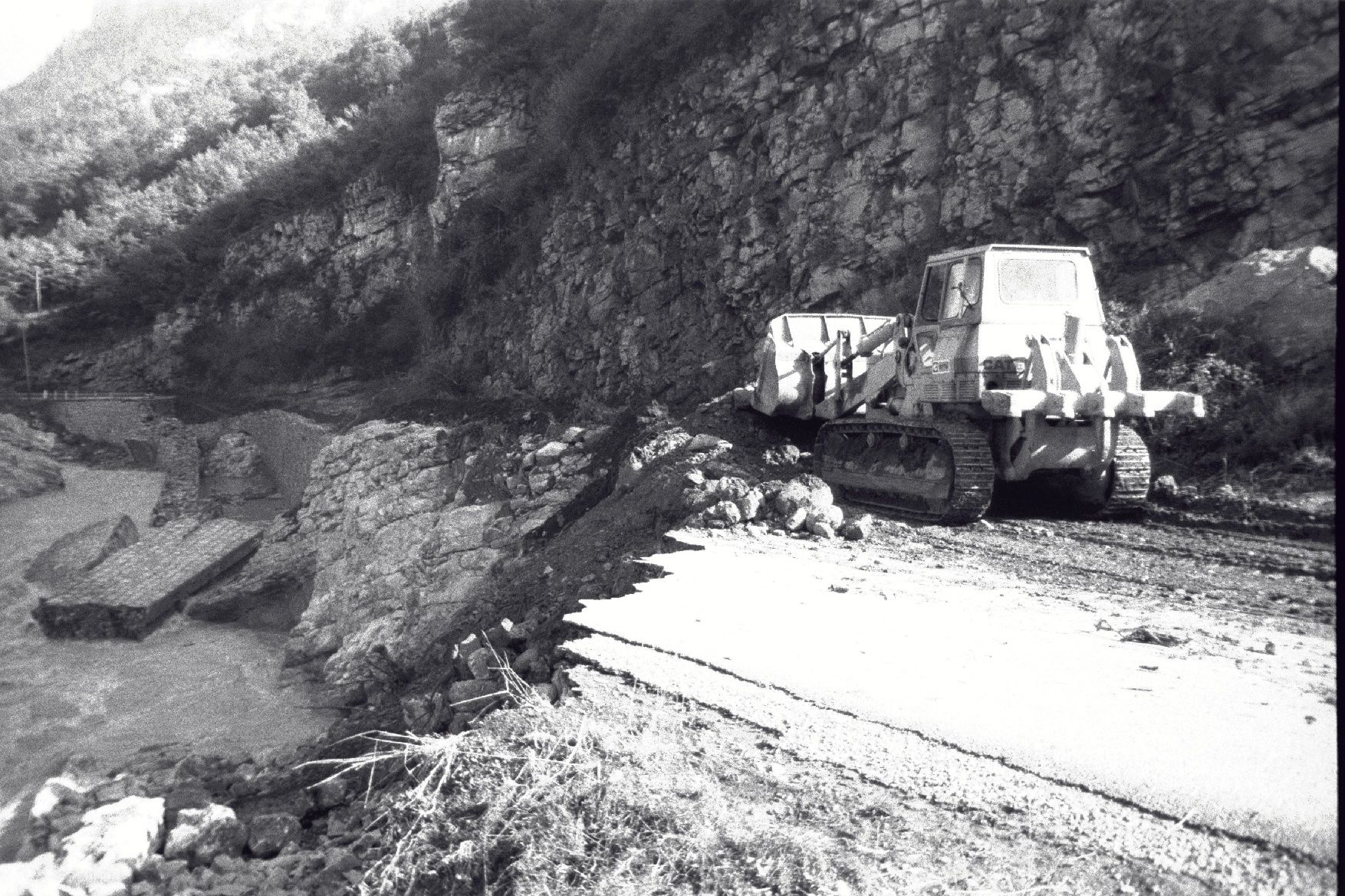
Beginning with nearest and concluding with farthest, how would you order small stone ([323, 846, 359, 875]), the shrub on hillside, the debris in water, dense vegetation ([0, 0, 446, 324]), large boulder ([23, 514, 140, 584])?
→ small stone ([323, 846, 359, 875]) < the debris in water < the shrub on hillside < large boulder ([23, 514, 140, 584]) < dense vegetation ([0, 0, 446, 324])

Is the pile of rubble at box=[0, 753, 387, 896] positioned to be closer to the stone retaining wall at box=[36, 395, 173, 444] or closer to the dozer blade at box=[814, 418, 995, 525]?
the dozer blade at box=[814, 418, 995, 525]

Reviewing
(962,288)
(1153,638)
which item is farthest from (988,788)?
(962,288)

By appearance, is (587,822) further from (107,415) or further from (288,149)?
(288,149)

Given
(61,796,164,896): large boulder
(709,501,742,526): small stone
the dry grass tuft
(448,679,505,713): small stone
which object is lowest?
(61,796,164,896): large boulder

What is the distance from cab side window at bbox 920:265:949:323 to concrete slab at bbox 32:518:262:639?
501 inches

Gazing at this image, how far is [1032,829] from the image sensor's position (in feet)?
9.93

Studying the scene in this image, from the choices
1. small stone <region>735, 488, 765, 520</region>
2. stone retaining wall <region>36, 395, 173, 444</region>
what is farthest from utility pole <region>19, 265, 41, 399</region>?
Result: small stone <region>735, 488, 765, 520</region>

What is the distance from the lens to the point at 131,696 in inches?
483

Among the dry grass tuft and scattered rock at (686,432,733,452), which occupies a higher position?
scattered rock at (686,432,733,452)

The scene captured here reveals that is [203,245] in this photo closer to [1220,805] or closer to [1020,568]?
[1020,568]

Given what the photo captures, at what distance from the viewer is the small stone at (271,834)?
501 cm

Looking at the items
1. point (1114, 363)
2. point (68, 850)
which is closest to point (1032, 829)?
point (68, 850)

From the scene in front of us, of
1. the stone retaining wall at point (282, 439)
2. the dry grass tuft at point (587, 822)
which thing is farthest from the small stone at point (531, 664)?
the stone retaining wall at point (282, 439)

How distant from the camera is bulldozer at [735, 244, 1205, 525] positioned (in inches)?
302
